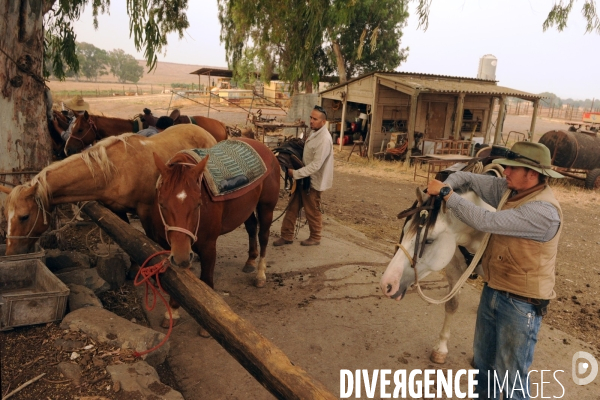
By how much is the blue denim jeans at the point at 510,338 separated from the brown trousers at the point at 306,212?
3.59 meters

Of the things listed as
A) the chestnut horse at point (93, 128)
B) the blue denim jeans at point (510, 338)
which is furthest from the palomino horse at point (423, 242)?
the chestnut horse at point (93, 128)

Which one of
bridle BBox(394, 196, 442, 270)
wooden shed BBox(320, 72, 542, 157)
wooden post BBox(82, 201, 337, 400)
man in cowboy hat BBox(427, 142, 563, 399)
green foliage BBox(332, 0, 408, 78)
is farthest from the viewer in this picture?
green foliage BBox(332, 0, 408, 78)

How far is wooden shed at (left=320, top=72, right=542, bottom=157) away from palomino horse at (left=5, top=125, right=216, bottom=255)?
1165cm

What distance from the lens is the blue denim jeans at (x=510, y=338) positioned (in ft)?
8.39

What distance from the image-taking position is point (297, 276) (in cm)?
528

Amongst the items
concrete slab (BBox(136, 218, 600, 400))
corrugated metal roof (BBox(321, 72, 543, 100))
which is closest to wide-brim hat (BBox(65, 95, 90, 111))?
concrete slab (BBox(136, 218, 600, 400))

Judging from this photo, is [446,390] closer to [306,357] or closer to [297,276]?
[306,357]

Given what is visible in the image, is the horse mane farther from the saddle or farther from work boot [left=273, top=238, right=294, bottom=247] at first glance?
work boot [left=273, top=238, right=294, bottom=247]

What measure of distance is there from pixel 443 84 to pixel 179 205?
14988mm

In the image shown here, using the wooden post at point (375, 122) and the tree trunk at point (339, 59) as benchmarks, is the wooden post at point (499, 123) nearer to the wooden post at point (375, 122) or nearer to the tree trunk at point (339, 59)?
the wooden post at point (375, 122)

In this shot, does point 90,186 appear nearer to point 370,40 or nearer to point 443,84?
point 443,84

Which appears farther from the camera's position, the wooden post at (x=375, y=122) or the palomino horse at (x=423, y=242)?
the wooden post at (x=375, y=122)

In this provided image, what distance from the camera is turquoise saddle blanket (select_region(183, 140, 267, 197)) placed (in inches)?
146

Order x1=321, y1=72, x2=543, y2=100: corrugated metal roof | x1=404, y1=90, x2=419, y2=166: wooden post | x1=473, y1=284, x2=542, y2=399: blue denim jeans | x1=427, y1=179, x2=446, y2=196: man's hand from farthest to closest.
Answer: x1=321, y1=72, x2=543, y2=100: corrugated metal roof
x1=404, y1=90, x2=419, y2=166: wooden post
x1=427, y1=179, x2=446, y2=196: man's hand
x1=473, y1=284, x2=542, y2=399: blue denim jeans
